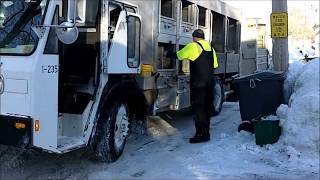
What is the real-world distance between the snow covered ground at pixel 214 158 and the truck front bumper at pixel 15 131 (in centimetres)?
94

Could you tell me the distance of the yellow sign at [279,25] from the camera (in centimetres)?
962

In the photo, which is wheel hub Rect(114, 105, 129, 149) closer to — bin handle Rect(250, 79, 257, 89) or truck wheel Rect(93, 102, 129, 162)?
truck wheel Rect(93, 102, 129, 162)

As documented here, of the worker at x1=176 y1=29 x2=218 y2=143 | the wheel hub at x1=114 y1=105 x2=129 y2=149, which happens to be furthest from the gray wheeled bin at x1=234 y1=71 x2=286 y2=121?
the wheel hub at x1=114 y1=105 x2=129 y2=149

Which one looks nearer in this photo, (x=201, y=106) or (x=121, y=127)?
(x=121, y=127)

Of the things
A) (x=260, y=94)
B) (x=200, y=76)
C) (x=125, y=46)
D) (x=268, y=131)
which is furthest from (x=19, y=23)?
(x=260, y=94)

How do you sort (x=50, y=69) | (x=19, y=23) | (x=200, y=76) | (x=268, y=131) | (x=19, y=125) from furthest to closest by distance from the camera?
(x=200, y=76) → (x=268, y=131) → (x=19, y=23) → (x=50, y=69) → (x=19, y=125)

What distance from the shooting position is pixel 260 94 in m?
8.39

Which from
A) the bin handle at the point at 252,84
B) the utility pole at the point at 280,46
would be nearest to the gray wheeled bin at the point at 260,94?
the bin handle at the point at 252,84

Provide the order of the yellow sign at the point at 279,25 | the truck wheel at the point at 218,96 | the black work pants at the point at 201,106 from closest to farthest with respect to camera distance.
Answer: the black work pants at the point at 201,106 → the yellow sign at the point at 279,25 → the truck wheel at the point at 218,96

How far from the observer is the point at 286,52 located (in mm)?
9781

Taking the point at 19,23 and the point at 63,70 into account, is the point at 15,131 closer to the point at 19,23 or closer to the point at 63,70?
the point at 19,23

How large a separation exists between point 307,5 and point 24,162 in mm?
64487

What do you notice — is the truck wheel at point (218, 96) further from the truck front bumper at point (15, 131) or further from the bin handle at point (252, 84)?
the truck front bumper at point (15, 131)

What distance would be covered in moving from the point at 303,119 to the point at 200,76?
78.0 inches
